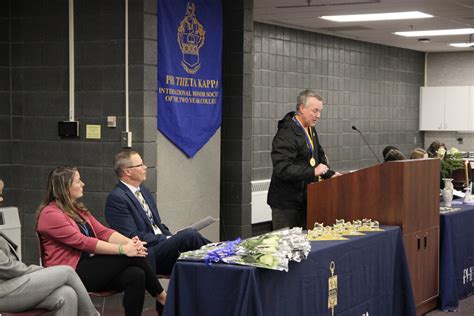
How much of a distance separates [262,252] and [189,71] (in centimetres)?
307

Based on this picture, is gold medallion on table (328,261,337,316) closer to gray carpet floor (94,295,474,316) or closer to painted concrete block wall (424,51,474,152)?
gray carpet floor (94,295,474,316)

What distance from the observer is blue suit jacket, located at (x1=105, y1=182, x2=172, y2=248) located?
17.4 ft

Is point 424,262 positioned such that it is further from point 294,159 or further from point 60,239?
point 60,239

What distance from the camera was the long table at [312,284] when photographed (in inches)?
158

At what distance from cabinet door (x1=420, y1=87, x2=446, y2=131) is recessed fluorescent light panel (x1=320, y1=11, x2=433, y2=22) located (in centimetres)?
491

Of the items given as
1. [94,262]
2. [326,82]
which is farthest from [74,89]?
[326,82]

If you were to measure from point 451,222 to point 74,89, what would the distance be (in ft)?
9.79

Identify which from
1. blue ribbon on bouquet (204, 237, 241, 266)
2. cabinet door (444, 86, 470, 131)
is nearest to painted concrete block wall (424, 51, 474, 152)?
cabinet door (444, 86, 470, 131)

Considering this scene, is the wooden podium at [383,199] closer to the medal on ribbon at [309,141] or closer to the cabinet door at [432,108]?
the medal on ribbon at [309,141]

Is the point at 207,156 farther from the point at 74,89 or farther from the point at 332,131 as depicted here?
the point at 332,131

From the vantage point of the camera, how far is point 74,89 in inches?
251

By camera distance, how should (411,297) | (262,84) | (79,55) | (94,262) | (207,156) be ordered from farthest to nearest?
(262,84), (207,156), (79,55), (411,297), (94,262)

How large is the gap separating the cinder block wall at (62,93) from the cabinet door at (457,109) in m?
8.87

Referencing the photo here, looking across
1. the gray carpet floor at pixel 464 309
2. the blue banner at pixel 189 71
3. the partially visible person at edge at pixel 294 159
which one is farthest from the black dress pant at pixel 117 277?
the gray carpet floor at pixel 464 309
